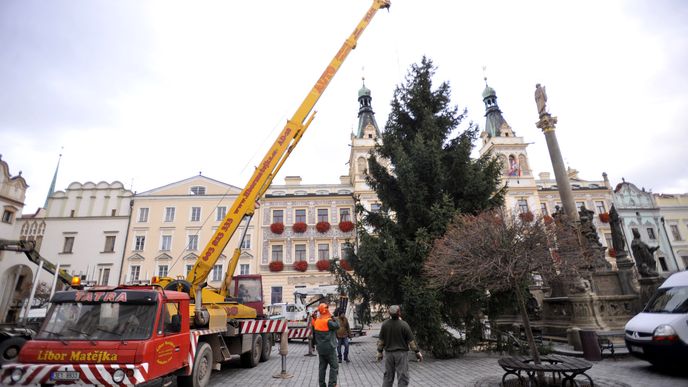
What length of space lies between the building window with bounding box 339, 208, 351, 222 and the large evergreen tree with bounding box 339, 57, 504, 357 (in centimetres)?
2215

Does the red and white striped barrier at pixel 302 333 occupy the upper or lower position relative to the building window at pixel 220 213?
lower

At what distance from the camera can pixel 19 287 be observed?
89.5ft

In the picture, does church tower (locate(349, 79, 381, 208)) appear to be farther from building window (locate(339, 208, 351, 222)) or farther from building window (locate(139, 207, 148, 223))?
building window (locate(139, 207, 148, 223))

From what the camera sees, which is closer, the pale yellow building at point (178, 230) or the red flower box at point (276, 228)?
the pale yellow building at point (178, 230)

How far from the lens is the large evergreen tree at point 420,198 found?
10.1 m

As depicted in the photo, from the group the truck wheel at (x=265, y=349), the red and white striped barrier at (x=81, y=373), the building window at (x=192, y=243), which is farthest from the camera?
the building window at (x=192, y=243)

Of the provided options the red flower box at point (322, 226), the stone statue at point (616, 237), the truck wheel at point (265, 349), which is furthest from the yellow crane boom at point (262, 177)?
the red flower box at point (322, 226)

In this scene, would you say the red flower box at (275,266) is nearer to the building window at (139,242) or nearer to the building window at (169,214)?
the building window at (169,214)

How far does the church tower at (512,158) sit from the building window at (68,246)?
134 feet

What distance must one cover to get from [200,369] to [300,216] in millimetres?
27757

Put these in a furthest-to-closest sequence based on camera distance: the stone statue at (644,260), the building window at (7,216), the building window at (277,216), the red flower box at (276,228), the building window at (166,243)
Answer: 1. the building window at (277,216)
2. the red flower box at (276,228)
3. the building window at (166,243)
4. the building window at (7,216)
5. the stone statue at (644,260)

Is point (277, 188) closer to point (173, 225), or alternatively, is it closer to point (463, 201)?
point (173, 225)

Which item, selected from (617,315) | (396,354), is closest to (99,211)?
(396,354)

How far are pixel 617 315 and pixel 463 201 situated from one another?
279 inches
